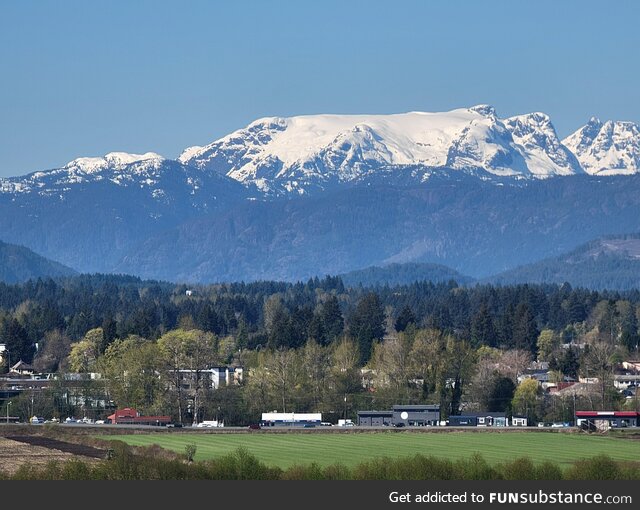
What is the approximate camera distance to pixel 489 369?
6806 inches

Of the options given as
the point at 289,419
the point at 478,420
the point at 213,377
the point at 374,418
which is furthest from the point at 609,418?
the point at 213,377

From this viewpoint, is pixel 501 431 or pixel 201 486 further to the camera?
pixel 501 431

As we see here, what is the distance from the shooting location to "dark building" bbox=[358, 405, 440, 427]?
14638 centimetres

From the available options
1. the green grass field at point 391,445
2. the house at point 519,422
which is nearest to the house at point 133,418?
the green grass field at point 391,445

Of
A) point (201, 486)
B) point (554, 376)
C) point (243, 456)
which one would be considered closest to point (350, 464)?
point (243, 456)

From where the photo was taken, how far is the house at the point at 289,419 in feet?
479

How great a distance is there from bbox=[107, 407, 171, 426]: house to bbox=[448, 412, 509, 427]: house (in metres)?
23.3

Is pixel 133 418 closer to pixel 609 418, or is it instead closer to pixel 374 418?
pixel 374 418

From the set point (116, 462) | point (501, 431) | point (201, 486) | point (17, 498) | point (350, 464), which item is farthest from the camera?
point (501, 431)

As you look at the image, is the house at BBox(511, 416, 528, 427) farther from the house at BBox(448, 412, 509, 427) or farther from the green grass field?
the green grass field

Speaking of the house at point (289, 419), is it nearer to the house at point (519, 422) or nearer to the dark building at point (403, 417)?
the dark building at point (403, 417)

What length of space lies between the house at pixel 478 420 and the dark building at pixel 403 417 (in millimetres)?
1505

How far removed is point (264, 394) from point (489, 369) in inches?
1028

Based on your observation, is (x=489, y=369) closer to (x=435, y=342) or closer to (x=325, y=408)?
(x=435, y=342)
